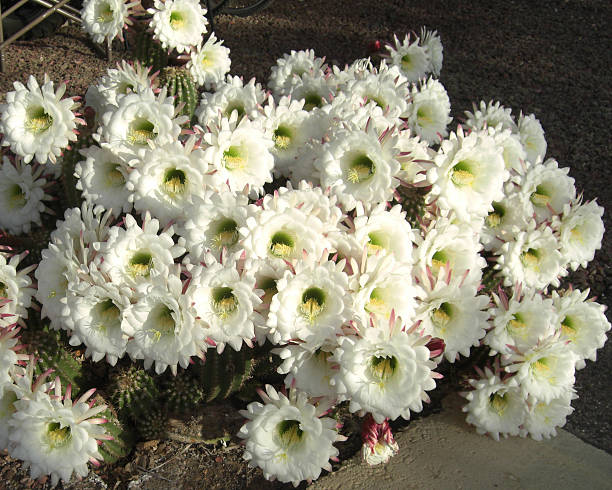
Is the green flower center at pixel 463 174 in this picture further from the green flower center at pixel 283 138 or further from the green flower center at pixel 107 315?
the green flower center at pixel 107 315

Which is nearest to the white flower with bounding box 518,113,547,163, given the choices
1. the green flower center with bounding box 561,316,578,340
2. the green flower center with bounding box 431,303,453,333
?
the green flower center with bounding box 561,316,578,340

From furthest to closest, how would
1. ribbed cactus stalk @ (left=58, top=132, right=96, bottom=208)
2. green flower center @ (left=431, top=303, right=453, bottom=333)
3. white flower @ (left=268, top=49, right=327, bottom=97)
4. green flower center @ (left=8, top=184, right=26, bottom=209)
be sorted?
white flower @ (left=268, top=49, right=327, bottom=97) < green flower center @ (left=8, top=184, right=26, bottom=209) < ribbed cactus stalk @ (left=58, top=132, right=96, bottom=208) < green flower center @ (left=431, top=303, right=453, bottom=333)

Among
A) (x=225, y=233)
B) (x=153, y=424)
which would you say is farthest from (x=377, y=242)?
(x=153, y=424)

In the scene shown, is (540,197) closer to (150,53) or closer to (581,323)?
(581,323)

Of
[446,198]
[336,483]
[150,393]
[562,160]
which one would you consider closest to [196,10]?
[446,198]

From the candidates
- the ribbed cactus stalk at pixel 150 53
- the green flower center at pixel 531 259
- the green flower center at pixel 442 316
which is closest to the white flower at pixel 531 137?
the green flower center at pixel 531 259

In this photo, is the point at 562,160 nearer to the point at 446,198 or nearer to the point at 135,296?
the point at 446,198

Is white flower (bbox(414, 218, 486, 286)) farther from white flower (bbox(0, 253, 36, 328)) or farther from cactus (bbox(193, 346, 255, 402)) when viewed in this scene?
white flower (bbox(0, 253, 36, 328))
